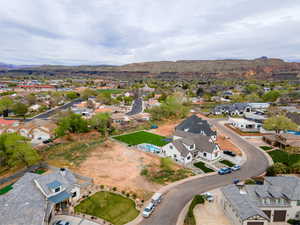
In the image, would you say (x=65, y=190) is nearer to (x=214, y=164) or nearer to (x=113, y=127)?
(x=214, y=164)

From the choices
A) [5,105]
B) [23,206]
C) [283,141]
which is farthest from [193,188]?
[5,105]

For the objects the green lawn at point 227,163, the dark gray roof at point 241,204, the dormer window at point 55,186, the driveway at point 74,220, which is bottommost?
the green lawn at point 227,163

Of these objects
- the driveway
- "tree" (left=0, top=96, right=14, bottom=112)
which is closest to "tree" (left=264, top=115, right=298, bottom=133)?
the driveway

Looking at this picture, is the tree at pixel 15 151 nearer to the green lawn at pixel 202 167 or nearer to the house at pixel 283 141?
the green lawn at pixel 202 167

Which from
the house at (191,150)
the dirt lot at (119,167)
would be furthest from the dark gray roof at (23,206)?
the house at (191,150)

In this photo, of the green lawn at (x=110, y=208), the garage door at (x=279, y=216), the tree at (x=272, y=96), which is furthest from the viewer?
the tree at (x=272, y=96)

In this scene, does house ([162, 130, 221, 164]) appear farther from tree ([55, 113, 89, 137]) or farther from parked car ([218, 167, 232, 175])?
tree ([55, 113, 89, 137])

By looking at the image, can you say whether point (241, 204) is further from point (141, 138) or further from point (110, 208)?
point (141, 138)
